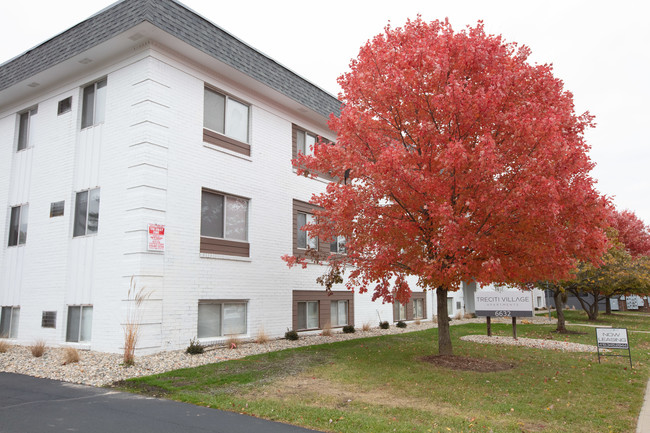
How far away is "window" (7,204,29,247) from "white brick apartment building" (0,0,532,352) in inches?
2.5

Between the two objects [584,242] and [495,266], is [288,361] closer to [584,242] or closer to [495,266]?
[495,266]

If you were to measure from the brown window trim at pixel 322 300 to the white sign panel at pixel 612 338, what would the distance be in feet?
26.7

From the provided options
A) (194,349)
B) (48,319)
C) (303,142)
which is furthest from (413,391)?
(303,142)

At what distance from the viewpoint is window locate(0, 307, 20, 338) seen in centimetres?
1506

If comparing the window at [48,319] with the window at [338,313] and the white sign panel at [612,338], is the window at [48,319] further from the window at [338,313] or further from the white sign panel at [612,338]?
the white sign panel at [612,338]

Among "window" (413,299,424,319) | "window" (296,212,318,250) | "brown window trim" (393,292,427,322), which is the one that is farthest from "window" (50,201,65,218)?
"window" (413,299,424,319)

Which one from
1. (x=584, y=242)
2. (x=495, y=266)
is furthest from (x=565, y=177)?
(x=495, y=266)

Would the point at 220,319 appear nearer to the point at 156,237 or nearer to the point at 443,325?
the point at 156,237

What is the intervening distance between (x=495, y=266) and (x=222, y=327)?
27.9 ft

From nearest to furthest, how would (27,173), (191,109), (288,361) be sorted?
(288,361)
(191,109)
(27,173)

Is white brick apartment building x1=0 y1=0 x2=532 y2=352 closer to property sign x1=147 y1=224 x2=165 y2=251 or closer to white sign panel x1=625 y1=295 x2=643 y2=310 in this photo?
property sign x1=147 y1=224 x2=165 y2=251

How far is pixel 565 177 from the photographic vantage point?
378 inches

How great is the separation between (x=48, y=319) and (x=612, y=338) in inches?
600

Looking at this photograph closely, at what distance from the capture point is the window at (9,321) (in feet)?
49.4
